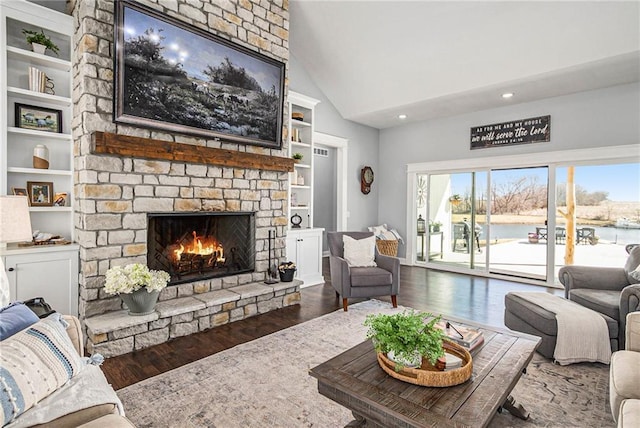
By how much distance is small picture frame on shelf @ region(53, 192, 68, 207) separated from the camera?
10.8 feet

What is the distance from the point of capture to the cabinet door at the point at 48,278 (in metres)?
2.85

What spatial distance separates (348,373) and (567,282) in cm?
287

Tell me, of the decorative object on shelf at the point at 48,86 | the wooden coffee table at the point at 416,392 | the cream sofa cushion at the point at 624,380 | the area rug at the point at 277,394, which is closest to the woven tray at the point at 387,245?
the area rug at the point at 277,394

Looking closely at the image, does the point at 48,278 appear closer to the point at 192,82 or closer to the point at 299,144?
the point at 192,82

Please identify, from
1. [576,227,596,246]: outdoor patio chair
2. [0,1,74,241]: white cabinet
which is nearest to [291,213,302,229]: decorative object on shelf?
[0,1,74,241]: white cabinet

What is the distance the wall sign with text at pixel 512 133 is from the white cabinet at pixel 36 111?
5.93 meters

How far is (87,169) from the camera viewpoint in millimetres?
2893

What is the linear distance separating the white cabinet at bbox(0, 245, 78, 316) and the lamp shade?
2.81 ft

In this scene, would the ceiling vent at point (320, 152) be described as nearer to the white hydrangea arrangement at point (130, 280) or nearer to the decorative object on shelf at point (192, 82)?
the decorative object on shelf at point (192, 82)

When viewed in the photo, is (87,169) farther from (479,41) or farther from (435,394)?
(479,41)

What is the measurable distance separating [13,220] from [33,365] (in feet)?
4.01

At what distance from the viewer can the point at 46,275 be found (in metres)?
2.99

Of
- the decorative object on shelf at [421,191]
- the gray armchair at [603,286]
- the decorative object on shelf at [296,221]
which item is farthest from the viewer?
the decorative object on shelf at [421,191]

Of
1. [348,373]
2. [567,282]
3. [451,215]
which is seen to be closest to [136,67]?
[348,373]
